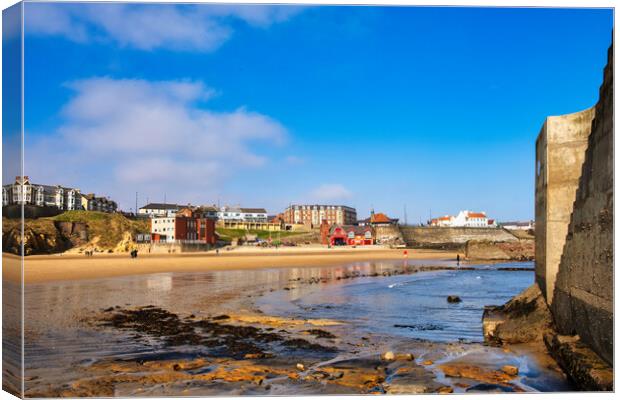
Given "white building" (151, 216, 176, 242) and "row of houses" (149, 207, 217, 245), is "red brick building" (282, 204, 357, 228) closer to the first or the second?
Answer: "row of houses" (149, 207, 217, 245)

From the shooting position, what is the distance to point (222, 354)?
10.5 metres

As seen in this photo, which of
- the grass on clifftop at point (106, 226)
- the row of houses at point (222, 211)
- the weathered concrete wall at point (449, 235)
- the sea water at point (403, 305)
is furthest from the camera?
the row of houses at point (222, 211)

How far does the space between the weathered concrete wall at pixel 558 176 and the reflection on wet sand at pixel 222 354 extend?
7.19 feet

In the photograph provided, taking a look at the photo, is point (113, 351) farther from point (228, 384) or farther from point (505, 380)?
point (505, 380)

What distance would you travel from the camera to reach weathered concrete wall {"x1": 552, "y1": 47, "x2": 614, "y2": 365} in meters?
6.78

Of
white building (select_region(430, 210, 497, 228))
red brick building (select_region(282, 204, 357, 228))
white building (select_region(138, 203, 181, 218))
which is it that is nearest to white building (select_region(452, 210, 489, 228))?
white building (select_region(430, 210, 497, 228))

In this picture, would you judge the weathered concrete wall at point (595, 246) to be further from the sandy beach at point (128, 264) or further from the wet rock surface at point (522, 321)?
the sandy beach at point (128, 264)

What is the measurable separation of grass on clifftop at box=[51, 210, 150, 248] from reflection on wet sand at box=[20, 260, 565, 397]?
214 ft

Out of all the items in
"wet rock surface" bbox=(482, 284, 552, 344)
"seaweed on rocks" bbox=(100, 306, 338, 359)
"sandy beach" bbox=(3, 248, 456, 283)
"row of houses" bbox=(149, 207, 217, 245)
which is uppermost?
Answer: "row of houses" bbox=(149, 207, 217, 245)

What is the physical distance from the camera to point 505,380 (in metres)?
8.15

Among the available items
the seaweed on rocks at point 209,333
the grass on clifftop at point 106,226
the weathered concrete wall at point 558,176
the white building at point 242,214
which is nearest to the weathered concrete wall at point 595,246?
the weathered concrete wall at point 558,176

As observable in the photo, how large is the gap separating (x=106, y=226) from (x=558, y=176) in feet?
280

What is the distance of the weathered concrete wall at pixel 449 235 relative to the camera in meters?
118

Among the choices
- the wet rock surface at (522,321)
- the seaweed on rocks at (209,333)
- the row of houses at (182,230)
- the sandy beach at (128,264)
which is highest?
the row of houses at (182,230)
